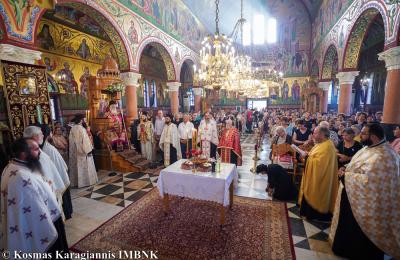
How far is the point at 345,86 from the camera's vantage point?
9.29 meters

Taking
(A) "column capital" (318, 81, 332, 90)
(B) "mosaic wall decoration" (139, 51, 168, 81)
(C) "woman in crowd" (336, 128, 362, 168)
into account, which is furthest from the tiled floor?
(B) "mosaic wall decoration" (139, 51, 168, 81)

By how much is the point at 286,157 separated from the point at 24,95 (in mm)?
6763

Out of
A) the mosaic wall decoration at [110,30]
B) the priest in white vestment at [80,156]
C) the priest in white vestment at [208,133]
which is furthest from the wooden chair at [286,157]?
the mosaic wall decoration at [110,30]

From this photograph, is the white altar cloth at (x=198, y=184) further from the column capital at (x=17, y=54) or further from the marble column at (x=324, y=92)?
the marble column at (x=324, y=92)

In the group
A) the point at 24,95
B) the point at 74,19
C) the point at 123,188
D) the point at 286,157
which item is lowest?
the point at 123,188

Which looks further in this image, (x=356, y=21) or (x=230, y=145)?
(x=356, y=21)

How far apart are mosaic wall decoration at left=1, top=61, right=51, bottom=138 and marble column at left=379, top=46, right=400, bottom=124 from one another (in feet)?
30.8

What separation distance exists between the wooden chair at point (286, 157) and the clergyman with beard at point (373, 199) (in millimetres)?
2039

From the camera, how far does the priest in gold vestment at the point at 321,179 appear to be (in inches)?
139

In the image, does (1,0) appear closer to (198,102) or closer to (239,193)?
(239,193)

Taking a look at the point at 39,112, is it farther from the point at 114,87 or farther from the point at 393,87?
the point at 393,87

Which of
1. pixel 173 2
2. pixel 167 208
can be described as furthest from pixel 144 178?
pixel 173 2

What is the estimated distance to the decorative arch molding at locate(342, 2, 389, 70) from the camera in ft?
22.3

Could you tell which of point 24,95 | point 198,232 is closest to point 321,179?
point 198,232
